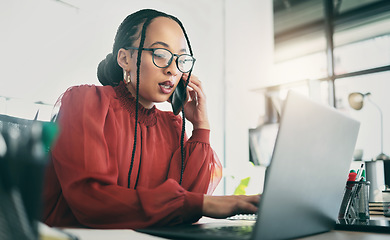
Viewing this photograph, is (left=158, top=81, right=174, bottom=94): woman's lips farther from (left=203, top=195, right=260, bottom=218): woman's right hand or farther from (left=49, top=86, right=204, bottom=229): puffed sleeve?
(left=203, top=195, right=260, bottom=218): woman's right hand

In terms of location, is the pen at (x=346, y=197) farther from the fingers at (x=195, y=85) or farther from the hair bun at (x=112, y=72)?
the hair bun at (x=112, y=72)

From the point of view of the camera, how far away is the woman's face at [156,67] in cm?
109

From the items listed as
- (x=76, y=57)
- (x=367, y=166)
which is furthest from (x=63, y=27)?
(x=367, y=166)

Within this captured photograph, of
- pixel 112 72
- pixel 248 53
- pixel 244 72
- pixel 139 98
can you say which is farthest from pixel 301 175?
pixel 248 53

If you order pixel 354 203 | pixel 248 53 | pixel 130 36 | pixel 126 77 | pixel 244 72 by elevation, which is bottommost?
pixel 354 203

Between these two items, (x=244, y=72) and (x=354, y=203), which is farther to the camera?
(x=244, y=72)

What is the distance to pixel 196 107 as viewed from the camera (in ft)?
4.12

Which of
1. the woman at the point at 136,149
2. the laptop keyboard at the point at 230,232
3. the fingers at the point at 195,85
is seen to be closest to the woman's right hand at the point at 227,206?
the woman at the point at 136,149

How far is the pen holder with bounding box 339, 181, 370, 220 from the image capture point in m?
1.01

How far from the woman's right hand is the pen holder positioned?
0.40 m

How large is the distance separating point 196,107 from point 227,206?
552mm

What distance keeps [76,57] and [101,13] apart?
1.50 ft

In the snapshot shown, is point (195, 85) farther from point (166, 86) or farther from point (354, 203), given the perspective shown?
point (354, 203)

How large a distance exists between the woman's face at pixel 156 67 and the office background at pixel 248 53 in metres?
1.51
